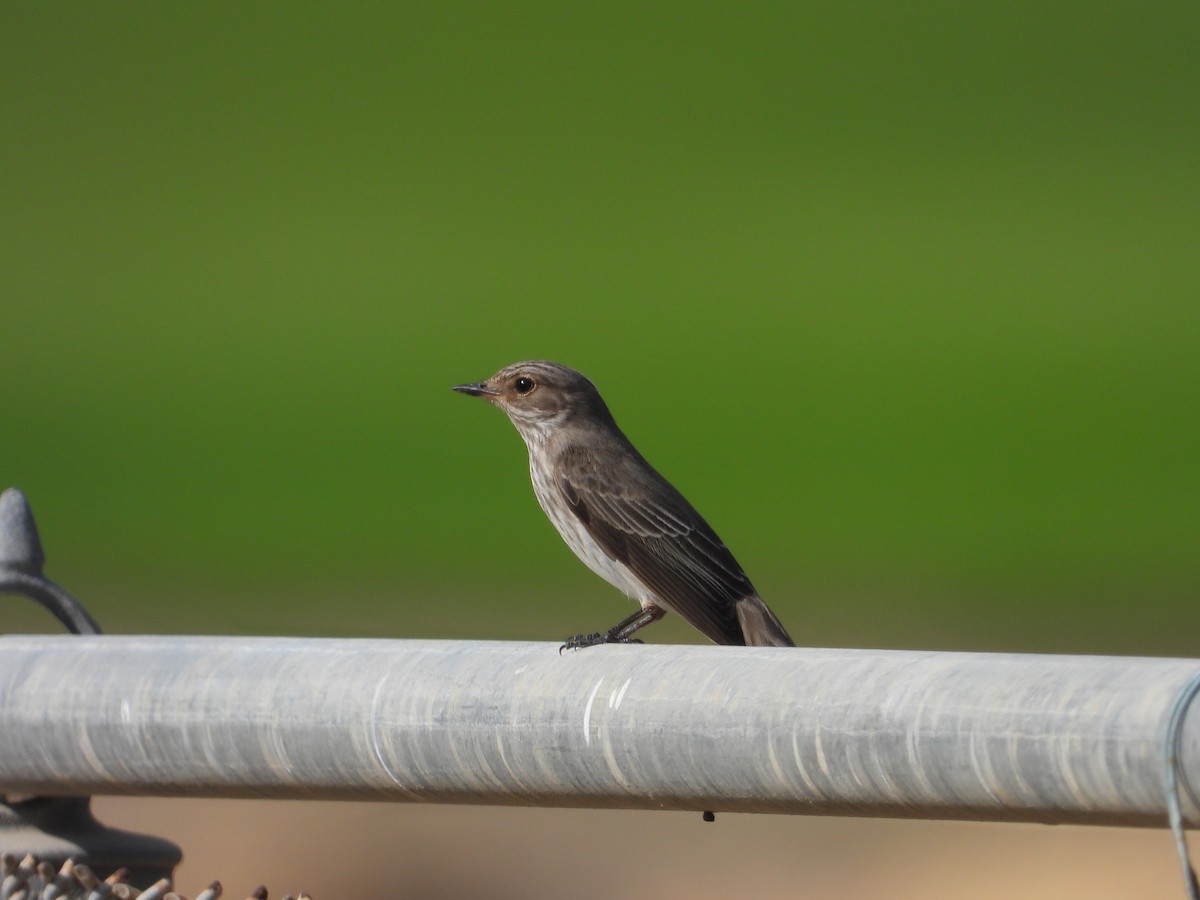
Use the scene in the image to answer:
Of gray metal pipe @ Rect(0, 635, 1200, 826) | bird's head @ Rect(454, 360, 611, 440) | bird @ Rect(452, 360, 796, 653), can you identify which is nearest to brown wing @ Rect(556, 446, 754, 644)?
bird @ Rect(452, 360, 796, 653)

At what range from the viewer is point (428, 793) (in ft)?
5.23

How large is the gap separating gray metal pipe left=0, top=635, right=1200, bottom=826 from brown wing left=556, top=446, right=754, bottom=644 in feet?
6.81

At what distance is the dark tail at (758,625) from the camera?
12.0ft

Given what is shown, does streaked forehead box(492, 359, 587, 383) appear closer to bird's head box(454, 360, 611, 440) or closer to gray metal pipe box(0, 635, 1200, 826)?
bird's head box(454, 360, 611, 440)

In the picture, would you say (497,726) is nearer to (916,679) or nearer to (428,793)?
(428,793)

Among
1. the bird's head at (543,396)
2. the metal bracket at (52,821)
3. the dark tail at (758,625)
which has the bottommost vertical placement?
the dark tail at (758,625)

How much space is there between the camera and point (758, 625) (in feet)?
12.2

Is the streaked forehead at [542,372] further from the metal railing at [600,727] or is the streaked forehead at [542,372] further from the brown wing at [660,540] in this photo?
the metal railing at [600,727]

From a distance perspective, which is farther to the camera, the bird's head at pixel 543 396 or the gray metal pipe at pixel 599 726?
the bird's head at pixel 543 396

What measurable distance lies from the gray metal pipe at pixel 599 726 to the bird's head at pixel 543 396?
7.89ft

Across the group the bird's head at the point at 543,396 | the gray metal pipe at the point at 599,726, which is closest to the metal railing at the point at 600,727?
the gray metal pipe at the point at 599,726

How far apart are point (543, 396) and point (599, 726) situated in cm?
269

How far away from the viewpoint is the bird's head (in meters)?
4.11

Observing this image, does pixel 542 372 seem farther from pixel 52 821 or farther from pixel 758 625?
pixel 52 821
